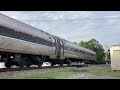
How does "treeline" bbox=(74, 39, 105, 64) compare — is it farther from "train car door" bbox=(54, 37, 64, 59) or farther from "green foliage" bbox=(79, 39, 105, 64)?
"train car door" bbox=(54, 37, 64, 59)

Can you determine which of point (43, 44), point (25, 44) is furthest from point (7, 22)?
point (43, 44)

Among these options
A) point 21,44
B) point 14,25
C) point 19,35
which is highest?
point 14,25

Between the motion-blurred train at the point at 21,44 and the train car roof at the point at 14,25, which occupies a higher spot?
the train car roof at the point at 14,25

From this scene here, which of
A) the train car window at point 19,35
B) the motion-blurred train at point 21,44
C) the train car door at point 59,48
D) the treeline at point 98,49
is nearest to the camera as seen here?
the train car window at point 19,35

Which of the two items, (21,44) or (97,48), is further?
(97,48)

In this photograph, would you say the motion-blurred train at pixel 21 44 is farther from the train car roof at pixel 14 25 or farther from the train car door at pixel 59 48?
the train car door at pixel 59 48

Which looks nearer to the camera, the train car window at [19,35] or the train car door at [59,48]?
the train car window at [19,35]

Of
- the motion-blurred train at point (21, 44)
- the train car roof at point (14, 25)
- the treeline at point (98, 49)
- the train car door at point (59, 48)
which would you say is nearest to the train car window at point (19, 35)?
the motion-blurred train at point (21, 44)

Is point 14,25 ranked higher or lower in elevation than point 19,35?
higher

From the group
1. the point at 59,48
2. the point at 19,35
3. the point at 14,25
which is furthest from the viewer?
the point at 59,48

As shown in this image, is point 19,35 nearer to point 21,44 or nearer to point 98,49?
point 21,44

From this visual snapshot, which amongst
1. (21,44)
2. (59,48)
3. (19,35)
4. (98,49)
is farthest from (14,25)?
(98,49)
